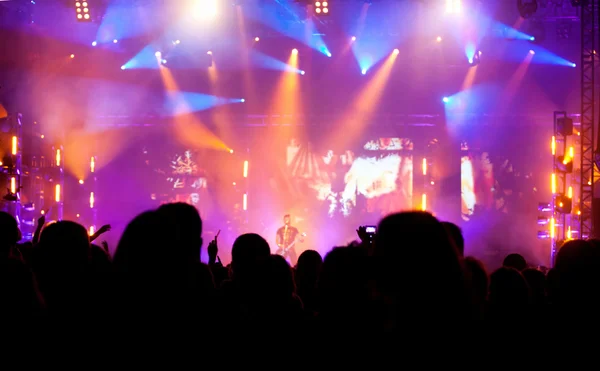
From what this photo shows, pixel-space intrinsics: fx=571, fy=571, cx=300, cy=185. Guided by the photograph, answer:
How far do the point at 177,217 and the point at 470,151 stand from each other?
1487cm

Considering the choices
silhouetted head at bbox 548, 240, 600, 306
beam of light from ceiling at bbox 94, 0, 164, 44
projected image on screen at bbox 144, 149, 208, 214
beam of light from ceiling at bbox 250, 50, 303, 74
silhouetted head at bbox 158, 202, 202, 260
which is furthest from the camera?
projected image on screen at bbox 144, 149, 208, 214

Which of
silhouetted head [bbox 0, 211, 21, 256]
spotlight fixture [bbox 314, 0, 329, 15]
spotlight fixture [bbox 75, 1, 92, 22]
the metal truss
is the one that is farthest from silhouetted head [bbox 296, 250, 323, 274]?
spotlight fixture [bbox 75, 1, 92, 22]

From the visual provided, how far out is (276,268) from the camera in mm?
2844

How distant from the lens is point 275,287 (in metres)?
2.82

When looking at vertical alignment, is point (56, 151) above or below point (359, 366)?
above

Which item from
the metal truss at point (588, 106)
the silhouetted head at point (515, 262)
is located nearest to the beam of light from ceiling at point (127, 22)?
the metal truss at point (588, 106)

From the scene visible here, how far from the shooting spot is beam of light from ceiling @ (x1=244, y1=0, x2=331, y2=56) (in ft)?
45.7

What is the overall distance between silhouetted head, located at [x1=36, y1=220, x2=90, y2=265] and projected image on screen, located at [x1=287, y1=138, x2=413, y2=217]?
1327 centimetres

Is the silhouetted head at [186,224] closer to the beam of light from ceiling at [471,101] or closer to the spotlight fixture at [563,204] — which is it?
the spotlight fixture at [563,204]

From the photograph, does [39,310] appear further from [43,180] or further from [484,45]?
[484,45]

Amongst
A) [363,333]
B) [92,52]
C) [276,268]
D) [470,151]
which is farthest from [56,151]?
[363,333]

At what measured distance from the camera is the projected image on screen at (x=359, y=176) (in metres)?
15.9

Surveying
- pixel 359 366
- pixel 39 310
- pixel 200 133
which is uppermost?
pixel 200 133

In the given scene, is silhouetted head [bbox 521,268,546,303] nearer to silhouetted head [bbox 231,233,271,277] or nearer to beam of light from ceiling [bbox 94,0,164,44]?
silhouetted head [bbox 231,233,271,277]
